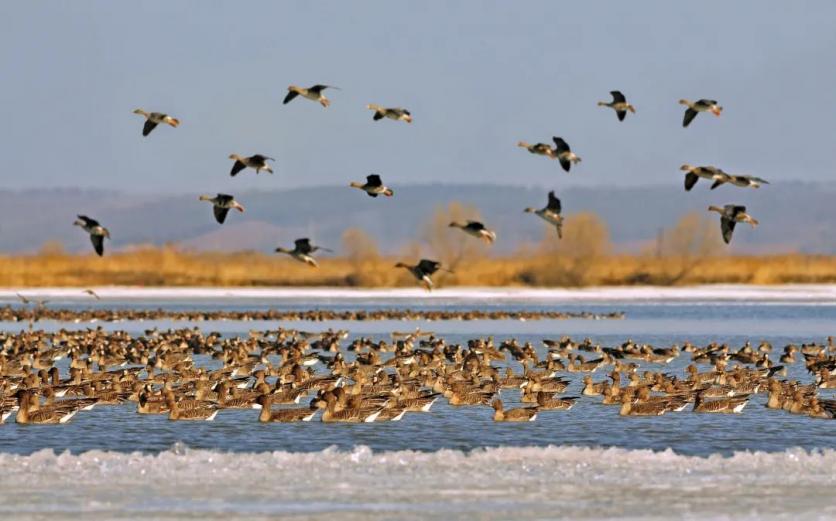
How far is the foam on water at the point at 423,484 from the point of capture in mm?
15273

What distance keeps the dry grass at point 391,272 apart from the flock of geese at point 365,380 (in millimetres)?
57819

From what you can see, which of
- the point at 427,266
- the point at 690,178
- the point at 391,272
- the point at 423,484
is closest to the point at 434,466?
the point at 423,484

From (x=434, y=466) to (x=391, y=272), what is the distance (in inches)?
3262

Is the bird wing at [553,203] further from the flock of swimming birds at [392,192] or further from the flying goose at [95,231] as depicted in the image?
the flying goose at [95,231]

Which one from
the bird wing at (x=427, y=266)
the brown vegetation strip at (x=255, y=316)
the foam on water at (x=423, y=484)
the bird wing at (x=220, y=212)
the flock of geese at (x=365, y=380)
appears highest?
the bird wing at (x=220, y=212)

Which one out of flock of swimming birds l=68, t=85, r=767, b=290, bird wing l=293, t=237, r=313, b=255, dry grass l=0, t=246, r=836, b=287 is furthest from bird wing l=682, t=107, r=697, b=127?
dry grass l=0, t=246, r=836, b=287

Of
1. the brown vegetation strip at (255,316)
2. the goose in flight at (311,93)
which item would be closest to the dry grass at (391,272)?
the brown vegetation strip at (255,316)

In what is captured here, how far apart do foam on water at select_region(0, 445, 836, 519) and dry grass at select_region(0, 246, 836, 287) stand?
79040mm

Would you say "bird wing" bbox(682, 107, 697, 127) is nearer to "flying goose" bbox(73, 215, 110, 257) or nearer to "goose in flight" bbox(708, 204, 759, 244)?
"goose in flight" bbox(708, 204, 759, 244)

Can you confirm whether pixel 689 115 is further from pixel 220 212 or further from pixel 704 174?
pixel 220 212

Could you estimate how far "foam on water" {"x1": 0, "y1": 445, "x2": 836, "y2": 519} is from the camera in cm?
1527

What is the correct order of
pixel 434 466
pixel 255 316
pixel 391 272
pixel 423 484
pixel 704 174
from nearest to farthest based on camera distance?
1. pixel 423 484
2. pixel 434 466
3. pixel 704 174
4. pixel 255 316
5. pixel 391 272

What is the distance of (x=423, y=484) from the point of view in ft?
55.4

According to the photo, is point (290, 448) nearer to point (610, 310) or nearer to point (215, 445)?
point (215, 445)
